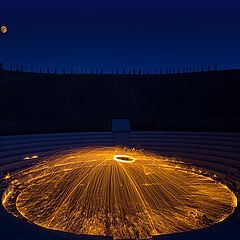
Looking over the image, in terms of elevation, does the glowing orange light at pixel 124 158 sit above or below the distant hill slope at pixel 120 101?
below

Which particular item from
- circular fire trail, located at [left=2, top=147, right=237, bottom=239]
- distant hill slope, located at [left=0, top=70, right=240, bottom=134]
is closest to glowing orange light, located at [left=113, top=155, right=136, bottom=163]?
circular fire trail, located at [left=2, top=147, right=237, bottom=239]

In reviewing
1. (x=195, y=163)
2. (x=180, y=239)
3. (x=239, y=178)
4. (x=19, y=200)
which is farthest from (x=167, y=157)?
(x=180, y=239)

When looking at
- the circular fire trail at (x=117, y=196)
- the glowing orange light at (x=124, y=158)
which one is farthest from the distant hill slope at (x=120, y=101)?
the circular fire trail at (x=117, y=196)

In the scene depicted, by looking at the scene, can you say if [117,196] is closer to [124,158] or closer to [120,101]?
[124,158]

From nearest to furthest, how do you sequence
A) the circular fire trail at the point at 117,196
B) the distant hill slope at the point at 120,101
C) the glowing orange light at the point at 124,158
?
the circular fire trail at the point at 117,196
the glowing orange light at the point at 124,158
the distant hill slope at the point at 120,101

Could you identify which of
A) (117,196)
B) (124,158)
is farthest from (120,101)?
(117,196)

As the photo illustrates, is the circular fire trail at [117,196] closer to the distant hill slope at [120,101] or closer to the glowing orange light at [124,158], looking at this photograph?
the glowing orange light at [124,158]

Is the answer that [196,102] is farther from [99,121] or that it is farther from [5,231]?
[5,231]
